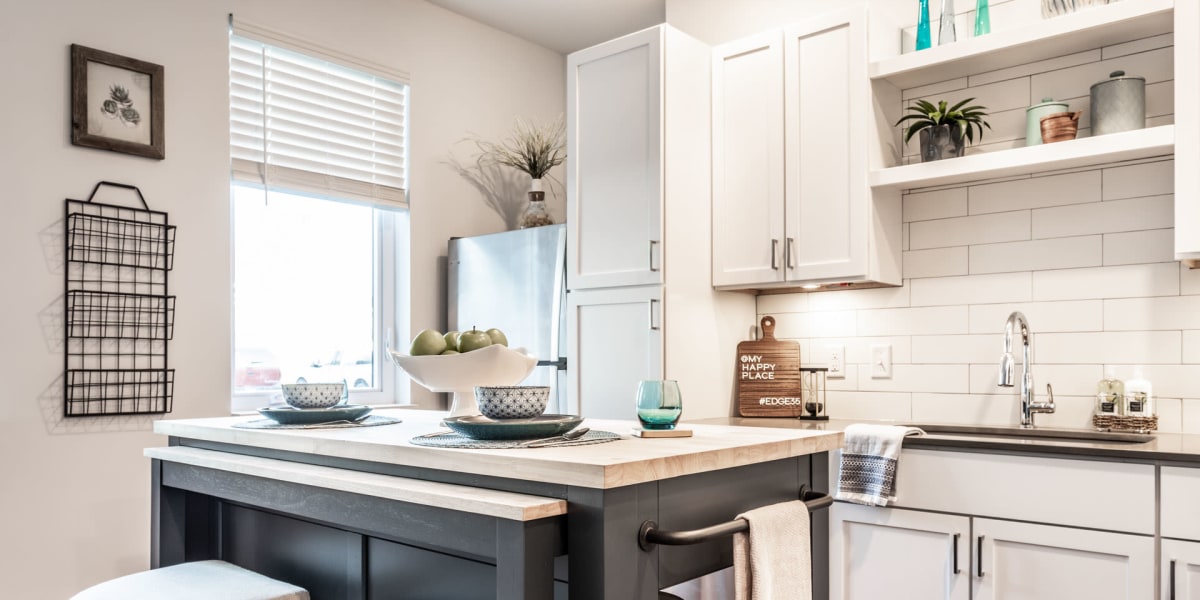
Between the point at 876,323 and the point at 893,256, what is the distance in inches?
10.6

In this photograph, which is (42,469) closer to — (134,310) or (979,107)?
(134,310)

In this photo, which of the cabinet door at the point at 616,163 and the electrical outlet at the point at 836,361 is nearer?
the cabinet door at the point at 616,163

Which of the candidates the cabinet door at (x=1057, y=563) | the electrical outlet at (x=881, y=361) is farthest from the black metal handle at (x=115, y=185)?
the cabinet door at (x=1057, y=563)

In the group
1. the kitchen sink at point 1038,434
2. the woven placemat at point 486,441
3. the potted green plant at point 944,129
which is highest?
the potted green plant at point 944,129

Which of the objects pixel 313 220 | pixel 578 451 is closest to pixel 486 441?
pixel 578 451

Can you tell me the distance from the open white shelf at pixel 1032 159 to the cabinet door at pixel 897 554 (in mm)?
1080

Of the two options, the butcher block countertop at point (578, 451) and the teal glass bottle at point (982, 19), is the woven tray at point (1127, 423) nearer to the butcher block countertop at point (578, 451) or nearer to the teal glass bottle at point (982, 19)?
the teal glass bottle at point (982, 19)

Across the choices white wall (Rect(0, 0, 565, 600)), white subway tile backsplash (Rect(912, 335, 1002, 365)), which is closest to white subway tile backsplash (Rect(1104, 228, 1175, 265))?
white subway tile backsplash (Rect(912, 335, 1002, 365))

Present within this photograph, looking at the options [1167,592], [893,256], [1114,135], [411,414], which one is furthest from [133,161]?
[1167,592]

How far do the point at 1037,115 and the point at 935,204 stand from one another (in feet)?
1.57

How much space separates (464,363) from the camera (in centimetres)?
174

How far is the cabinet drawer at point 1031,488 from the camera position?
2137mm

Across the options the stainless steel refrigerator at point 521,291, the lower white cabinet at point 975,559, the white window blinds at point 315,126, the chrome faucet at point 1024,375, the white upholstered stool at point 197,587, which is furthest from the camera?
the stainless steel refrigerator at point 521,291

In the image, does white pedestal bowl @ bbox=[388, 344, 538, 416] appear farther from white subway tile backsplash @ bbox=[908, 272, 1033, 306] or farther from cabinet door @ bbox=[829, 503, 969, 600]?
white subway tile backsplash @ bbox=[908, 272, 1033, 306]
